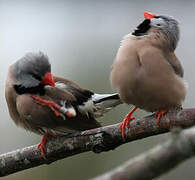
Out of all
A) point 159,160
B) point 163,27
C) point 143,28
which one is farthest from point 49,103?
point 159,160

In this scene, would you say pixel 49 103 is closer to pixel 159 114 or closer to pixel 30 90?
pixel 30 90

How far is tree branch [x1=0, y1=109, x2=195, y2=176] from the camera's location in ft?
9.53

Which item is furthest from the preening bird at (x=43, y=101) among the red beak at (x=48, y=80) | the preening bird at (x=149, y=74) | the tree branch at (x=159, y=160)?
the tree branch at (x=159, y=160)

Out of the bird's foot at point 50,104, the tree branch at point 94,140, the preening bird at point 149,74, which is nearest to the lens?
the tree branch at point 94,140

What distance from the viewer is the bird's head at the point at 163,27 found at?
339 centimetres

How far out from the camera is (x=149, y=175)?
1398 millimetres

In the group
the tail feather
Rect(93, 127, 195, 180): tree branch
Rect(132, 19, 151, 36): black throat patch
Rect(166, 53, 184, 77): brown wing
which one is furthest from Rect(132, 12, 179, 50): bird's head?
Rect(93, 127, 195, 180): tree branch

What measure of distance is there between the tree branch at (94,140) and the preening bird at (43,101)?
0.09 meters

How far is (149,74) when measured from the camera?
9.96 ft

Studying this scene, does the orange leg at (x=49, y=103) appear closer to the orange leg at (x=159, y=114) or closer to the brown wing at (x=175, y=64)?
the orange leg at (x=159, y=114)

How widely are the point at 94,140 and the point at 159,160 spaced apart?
1657 mm

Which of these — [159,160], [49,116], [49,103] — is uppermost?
[159,160]

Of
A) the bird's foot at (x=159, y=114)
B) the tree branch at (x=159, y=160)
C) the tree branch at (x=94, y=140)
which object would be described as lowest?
the tree branch at (x=94, y=140)

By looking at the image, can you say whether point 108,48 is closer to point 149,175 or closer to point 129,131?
point 129,131
